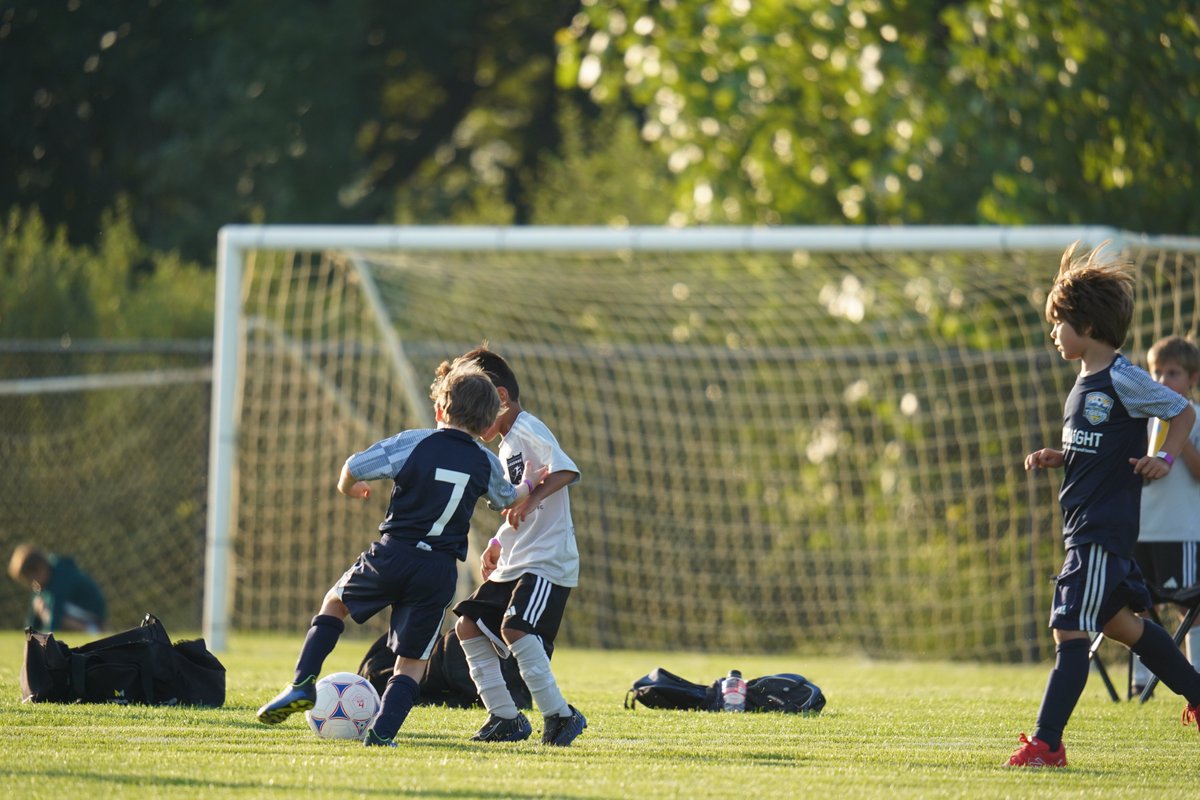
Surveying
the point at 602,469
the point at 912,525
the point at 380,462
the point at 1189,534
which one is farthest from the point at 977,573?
the point at 380,462

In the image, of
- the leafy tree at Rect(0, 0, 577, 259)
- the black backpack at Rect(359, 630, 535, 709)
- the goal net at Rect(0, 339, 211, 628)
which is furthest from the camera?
the leafy tree at Rect(0, 0, 577, 259)

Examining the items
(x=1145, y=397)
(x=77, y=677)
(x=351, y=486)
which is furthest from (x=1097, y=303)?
(x=77, y=677)

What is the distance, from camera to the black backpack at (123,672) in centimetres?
596

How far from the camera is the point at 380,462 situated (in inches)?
195

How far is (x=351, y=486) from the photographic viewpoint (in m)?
5.03

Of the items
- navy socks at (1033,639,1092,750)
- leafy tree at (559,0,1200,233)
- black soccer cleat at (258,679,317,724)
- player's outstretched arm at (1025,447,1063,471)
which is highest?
leafy tree at (559,0,1200,233)

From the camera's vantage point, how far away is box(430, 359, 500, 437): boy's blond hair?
16.4ft

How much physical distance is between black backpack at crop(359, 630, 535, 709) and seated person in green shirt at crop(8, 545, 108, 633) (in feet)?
18.4

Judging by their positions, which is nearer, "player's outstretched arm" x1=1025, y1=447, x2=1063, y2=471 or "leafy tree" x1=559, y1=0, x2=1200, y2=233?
"player's outstretched arm" x1=1025, y1=447, x2=1063, y2=471

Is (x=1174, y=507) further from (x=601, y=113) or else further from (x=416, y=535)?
(x=601, y=113)

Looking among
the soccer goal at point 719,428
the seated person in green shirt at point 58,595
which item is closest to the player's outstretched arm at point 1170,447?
the soccer goal at point 719,428

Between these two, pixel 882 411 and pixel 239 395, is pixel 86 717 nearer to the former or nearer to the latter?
pixel 239 395

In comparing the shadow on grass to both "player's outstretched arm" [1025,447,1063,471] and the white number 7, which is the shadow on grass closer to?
the white number 7

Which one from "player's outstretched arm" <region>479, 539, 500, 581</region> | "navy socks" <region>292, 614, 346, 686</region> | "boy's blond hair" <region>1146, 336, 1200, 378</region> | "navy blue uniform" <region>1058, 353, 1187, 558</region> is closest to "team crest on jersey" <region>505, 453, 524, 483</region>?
"player's outstretched arm" <region>479, 539, 500, 581</region>
